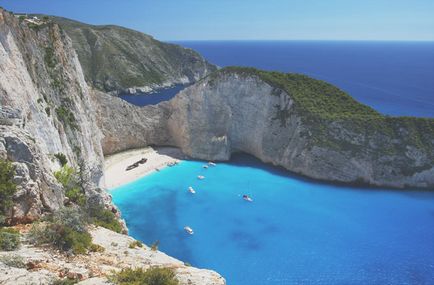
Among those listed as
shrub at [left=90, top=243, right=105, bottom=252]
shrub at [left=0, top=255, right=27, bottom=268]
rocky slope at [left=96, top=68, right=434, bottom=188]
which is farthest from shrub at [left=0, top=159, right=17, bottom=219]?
rocky slope at [left=96, top=68, right=434, bottom=188]

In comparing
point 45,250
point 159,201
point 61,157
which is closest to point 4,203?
point 45,250

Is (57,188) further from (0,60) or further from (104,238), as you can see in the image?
(0,60)

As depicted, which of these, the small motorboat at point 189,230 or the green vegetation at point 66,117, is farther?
the small motorboat at point 189,230

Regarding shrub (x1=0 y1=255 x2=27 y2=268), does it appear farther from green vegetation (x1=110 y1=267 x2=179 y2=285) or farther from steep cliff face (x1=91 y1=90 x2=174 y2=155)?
steep cliff face (x1=91 y1=90 x2=174 y2=155)

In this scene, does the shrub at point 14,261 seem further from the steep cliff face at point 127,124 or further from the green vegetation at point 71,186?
the steep cliff face at point 127,124

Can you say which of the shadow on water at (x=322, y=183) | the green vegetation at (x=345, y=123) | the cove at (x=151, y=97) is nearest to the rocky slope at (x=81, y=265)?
the shadow on water at (x=322, y=183)
